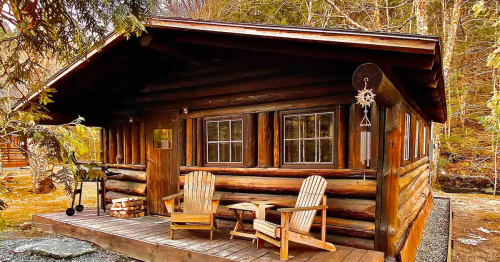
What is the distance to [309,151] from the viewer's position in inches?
160

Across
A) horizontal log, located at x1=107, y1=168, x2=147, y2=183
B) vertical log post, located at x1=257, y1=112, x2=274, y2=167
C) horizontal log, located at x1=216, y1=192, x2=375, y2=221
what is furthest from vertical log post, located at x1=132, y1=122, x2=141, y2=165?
horizontal log, located at x1=216, y1=192, x2=375, y2=221

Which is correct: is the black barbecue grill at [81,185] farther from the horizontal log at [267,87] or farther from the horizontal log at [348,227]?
the horizontal log at [348,227]

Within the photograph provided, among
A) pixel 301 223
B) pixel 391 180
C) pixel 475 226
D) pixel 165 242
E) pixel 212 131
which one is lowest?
pixel 475 226

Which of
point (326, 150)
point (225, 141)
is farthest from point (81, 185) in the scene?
point (326, 150)

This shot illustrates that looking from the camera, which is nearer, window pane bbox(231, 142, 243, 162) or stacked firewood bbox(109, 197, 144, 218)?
window pane bbox(231, 142, 243, 162)

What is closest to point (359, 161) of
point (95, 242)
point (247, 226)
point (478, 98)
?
point (247, 226)

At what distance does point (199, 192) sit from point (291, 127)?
1651 mm

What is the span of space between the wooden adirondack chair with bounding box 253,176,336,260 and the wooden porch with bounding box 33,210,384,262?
0.50 feet

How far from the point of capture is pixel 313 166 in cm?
400

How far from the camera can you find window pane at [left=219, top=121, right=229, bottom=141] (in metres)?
4.83

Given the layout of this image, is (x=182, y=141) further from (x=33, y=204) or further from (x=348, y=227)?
(x=33, y=204)

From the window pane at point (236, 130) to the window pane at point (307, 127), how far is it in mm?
1020

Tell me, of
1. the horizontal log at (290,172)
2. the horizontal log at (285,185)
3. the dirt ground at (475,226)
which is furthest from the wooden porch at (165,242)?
the dirt ground at (475,226)

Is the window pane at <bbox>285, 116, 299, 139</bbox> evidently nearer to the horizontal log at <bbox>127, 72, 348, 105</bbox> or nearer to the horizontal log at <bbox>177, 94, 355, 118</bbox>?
the horizontal log at <bbox>177, 94, 355, 118</bbox>
